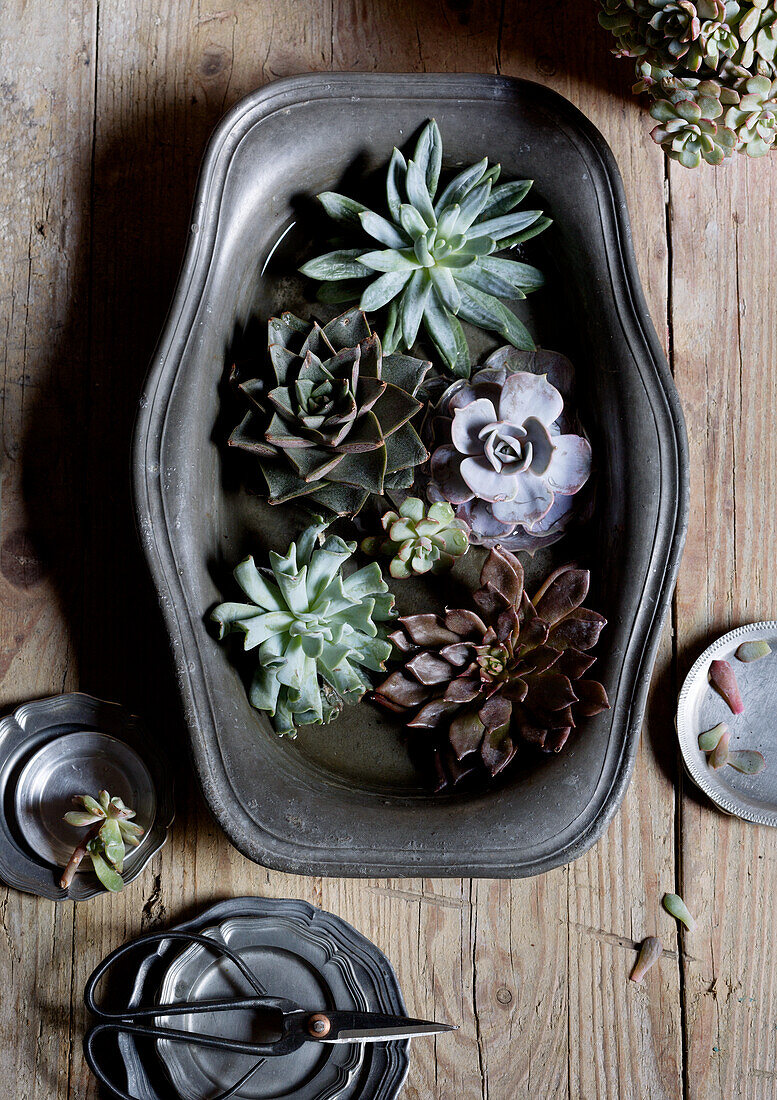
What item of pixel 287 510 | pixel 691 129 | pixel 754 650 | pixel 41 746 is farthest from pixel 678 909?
pixel 691 129

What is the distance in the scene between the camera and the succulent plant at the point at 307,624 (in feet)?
3.00

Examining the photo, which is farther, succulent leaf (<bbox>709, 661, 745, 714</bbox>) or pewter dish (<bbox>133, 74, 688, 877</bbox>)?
succulent leaf (<bbox>709, 661, 745, 714</bbox>)

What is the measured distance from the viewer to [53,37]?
3.68 feet

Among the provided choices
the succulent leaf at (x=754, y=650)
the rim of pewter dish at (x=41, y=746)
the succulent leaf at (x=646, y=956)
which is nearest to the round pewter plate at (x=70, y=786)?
the rim of pewter dish at (x=41, y=746)

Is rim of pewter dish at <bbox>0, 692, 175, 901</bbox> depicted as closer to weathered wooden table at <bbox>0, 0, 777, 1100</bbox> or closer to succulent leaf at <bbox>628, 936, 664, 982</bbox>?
weathered wooden table at <bbox>0, 0, 777, 1100</bbox>

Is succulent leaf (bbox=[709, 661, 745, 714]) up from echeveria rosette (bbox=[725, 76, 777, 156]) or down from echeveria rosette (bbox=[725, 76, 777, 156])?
down

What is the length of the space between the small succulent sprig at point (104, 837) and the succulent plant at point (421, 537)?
0.43 m

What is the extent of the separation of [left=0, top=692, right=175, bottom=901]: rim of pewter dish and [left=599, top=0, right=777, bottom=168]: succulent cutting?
0.96 m

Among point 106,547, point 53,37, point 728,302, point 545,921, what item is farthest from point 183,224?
point 545,921

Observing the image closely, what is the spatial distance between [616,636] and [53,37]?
108 cm

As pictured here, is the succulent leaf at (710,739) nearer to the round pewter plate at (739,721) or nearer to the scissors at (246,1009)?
the round pewter plate at (739,721)

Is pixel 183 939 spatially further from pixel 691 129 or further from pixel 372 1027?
pixel 691 129

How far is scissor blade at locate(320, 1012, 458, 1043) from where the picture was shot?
3.10 feet

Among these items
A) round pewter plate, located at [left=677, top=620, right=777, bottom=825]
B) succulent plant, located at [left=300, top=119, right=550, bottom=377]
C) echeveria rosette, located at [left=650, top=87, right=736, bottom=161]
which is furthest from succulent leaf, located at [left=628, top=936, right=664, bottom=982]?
echeveria rosette, located at [left=650, top=87, right=736, bottom=161]
